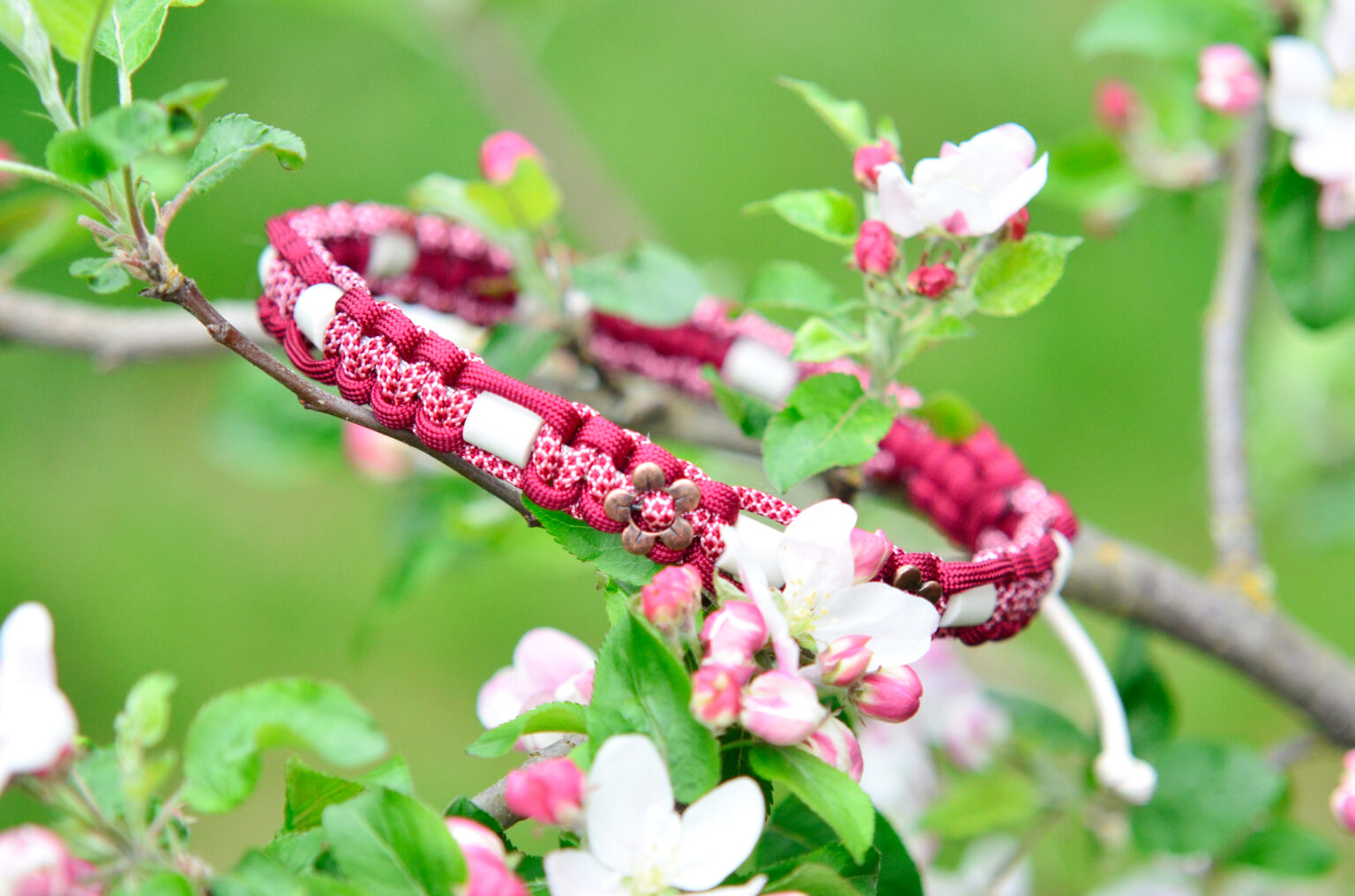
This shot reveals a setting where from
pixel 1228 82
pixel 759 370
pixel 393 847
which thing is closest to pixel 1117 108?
pixel 1228 82

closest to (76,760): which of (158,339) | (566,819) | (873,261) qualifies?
(566,819)

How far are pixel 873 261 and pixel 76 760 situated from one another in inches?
16.1

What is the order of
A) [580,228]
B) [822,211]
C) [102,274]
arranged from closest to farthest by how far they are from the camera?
[102,274]
[822,211]
[580,228]

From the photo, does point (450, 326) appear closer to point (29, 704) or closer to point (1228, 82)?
point (29, 704)

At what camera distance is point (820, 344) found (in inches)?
22.0

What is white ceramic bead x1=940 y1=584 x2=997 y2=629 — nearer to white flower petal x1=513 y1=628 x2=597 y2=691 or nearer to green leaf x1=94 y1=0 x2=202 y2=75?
white flower petal x1=513 y1=628 x2=597 y2=691

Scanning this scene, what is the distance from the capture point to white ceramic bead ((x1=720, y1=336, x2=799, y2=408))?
0.80 meters

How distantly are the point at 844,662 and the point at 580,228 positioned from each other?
3.60ft

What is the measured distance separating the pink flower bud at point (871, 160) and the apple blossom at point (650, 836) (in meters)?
0.30

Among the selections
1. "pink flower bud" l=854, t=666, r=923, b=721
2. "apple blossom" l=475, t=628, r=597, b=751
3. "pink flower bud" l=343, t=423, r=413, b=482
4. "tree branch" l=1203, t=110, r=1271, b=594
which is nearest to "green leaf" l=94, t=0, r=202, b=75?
"apple blossom" l=475, t=628, r=597, b=751

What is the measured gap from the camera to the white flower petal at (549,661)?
21.0 inches

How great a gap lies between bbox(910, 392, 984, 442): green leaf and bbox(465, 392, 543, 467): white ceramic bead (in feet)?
0.85

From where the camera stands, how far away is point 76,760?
16.3 inches

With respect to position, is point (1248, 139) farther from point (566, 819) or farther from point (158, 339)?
point (158, 339)
